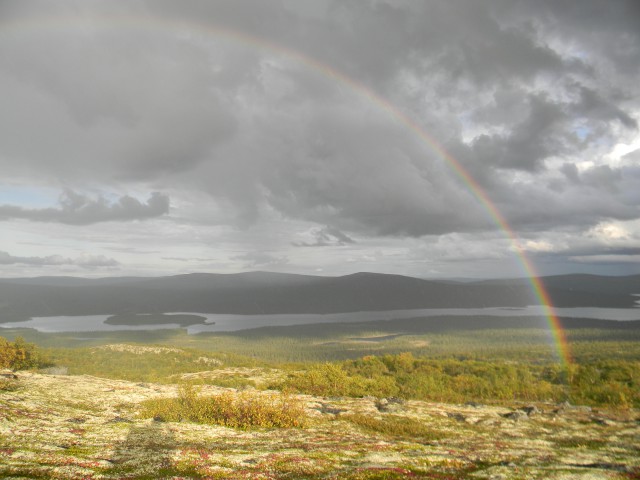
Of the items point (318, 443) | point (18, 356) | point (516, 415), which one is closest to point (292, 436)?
point (318, 443)

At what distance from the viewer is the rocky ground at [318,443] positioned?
53.9 ft

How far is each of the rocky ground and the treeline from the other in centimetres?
1831

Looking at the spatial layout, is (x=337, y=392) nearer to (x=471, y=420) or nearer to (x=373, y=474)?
(x=471, y=420)

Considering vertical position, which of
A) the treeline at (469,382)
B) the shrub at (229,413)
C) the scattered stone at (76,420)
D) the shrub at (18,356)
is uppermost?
the scattered stone at (76,420)

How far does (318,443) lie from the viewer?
23.6m

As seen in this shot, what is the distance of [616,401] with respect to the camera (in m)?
54.1

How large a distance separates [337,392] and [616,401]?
40.7 m

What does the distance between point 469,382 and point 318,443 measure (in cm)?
5854

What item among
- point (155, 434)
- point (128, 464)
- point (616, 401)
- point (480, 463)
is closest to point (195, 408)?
point (155, 434)

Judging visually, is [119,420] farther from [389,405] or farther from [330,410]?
[389,405]

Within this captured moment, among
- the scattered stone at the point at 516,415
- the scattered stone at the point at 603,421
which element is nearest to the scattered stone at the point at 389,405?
the scattered stone at the point at 516,415

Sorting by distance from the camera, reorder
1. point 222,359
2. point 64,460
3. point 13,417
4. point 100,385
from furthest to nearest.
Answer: point 222,359 → point 100,385 → point 13,417 → point 64,460

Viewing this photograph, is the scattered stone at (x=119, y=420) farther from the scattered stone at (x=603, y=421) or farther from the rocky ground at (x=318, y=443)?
the scattered stone at (x=603, y=421)

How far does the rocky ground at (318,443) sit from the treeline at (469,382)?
18310 millimetres
